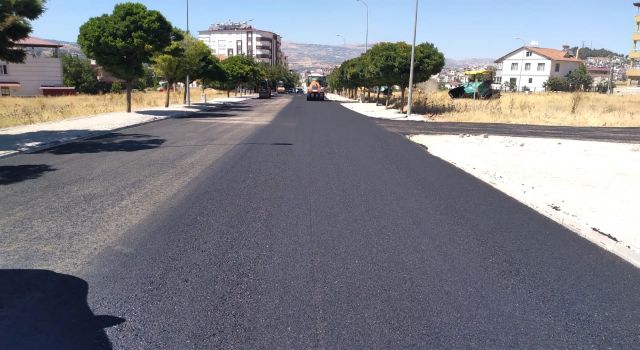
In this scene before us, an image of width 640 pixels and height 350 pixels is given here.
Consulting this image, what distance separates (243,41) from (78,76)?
10751cm

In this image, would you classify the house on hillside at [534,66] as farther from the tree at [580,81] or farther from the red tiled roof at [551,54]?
→ the tree at [580,81]

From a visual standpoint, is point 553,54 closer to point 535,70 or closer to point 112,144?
point 535,70

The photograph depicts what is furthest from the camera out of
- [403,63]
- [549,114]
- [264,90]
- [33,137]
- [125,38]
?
[264,90]

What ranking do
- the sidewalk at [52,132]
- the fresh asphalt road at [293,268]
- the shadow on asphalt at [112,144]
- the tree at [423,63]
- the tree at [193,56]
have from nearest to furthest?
1. the fresh asphalt road at [293,268]
2. the shadow on asphalt at [112,144]
3. the sidewalk at [52,132]
4. the tree at [423,63]
5. the tree at [193,56]

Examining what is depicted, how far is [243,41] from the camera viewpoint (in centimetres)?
17688

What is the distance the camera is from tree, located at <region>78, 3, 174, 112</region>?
25391 mm

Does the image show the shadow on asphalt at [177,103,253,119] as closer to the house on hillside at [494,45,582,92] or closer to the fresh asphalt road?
the fresh asphalt road

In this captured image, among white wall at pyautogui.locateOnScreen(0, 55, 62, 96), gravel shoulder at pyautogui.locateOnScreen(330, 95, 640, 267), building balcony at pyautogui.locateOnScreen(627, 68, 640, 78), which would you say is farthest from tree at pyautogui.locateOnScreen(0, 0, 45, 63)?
building balcony at pyautogui.locateOnScreen(627, 68, 640, 78)

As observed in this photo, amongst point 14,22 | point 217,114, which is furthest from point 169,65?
point 14,22

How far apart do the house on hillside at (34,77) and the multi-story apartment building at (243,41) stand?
105172mm

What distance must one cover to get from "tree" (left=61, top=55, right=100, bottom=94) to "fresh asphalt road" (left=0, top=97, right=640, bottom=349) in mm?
72338

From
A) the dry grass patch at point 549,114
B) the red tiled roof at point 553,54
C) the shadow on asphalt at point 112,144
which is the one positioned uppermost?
the red tiled roof at point 553,54

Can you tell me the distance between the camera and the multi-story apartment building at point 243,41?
172 m

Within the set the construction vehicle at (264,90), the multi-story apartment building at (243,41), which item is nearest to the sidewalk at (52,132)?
the construction vehicle at (264,90)
